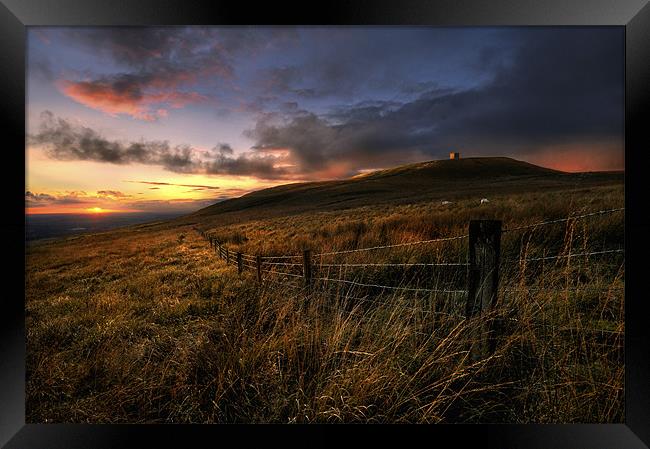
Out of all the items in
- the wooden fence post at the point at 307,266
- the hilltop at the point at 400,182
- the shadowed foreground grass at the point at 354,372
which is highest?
the hilltop at the point at 400,182

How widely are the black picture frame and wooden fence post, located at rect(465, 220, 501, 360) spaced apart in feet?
3.61

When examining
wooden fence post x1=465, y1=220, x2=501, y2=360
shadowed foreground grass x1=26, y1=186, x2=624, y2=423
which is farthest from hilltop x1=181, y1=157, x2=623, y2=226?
wooden fence post x1=465, y1=220, x2=501, y2=360

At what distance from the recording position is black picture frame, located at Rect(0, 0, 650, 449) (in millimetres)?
2191

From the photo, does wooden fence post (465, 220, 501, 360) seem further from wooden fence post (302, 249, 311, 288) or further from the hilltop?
the hilltop

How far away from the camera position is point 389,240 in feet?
22.9

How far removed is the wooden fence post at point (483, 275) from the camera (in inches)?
82.0

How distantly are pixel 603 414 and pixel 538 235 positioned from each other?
4.12 meters
